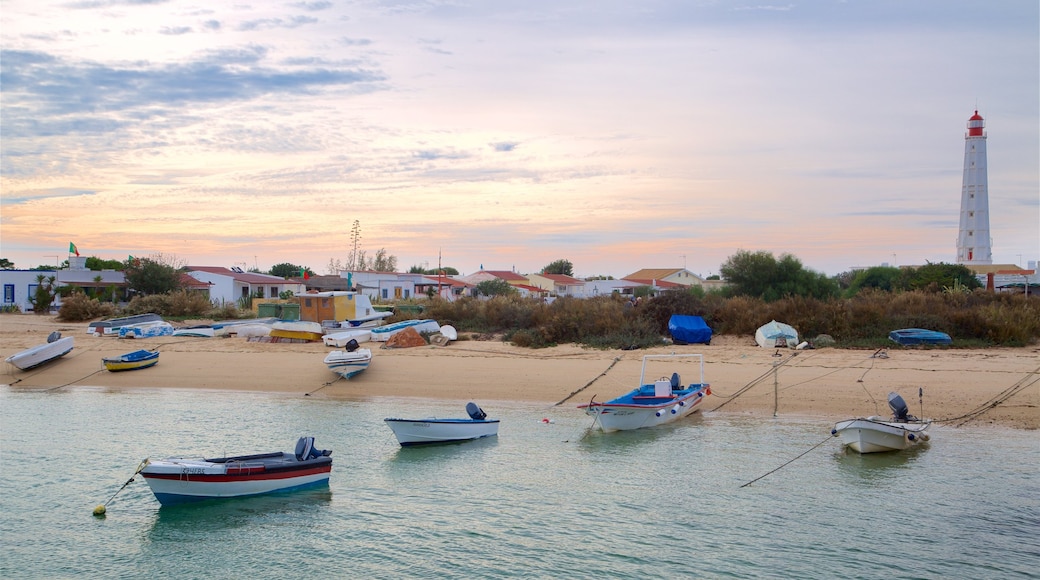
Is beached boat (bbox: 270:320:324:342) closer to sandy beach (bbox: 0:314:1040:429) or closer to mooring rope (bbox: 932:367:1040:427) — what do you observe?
sandy beach (bbox: 0:314:1040:429)

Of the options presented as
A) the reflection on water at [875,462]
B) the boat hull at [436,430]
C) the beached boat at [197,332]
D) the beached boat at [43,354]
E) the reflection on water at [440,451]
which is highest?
the beached boat at [197,332]

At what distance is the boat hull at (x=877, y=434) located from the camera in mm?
17719

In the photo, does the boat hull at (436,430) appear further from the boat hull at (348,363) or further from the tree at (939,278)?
the tree at (939,278)

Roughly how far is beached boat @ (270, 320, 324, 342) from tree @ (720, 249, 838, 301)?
914 inches

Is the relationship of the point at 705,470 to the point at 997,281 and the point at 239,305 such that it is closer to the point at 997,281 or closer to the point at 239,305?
the point at 239,305

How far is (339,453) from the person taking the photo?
18.5 meters

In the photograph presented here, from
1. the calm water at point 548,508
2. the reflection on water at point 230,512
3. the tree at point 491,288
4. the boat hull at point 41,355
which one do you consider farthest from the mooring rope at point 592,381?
the tree at point 491,288

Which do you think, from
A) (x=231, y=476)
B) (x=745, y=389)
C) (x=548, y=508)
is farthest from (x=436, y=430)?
(x=745, y=389)

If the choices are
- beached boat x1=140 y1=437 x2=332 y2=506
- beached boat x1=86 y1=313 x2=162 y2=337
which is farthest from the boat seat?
beached boat x1=86 y1=313 x2=162 y2=337

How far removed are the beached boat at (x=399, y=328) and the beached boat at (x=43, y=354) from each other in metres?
11.7

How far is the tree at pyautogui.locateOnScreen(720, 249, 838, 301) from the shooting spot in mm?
44250

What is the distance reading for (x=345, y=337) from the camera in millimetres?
31812

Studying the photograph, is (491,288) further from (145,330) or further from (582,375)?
(582,375)

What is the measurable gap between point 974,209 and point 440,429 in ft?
213
